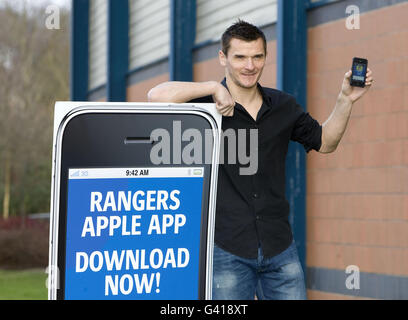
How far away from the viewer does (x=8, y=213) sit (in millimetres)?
25859

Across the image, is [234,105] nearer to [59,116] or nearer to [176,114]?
[176,114]

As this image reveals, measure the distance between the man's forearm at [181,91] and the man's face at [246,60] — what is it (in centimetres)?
21

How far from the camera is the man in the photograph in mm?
3393

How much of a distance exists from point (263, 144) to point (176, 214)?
724 mm

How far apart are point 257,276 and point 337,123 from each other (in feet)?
2.91

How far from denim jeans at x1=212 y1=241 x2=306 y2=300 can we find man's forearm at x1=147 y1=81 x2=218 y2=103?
2.45ft

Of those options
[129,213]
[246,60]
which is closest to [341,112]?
[246,60]

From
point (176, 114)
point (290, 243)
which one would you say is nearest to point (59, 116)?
point (176, 114)

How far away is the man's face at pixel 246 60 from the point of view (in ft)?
11.3

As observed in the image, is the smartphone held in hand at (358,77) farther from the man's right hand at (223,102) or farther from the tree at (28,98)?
the tree at (28,98)

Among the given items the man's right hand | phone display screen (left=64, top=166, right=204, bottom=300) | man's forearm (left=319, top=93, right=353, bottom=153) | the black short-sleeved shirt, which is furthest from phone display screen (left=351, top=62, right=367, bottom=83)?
phone display screen (left=64, top=166, right=204, bottom=300)

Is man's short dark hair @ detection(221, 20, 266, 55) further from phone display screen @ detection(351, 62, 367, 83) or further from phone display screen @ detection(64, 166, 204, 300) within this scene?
phone display screen @ detection(64, 166, 204, 300)

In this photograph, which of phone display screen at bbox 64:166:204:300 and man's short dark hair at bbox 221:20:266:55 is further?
man's short dark hair at bbox 221:20:266:55
